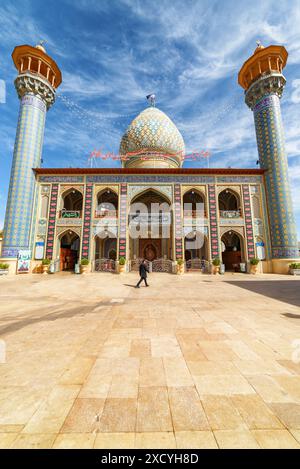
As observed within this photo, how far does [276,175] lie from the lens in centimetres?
1642

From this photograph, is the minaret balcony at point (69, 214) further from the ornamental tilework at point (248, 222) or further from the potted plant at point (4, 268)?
the ornamental tilework at point (248, 222)

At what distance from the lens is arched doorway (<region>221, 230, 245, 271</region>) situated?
57.2 feet

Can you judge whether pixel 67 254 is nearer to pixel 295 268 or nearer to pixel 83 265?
pixel 83 265

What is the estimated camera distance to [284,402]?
1790 millimetres

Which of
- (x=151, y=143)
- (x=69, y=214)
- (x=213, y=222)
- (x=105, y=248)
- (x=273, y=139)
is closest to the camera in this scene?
(x=273, y=139)

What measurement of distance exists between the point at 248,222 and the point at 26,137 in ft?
64.8

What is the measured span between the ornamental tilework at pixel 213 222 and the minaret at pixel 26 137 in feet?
48.9

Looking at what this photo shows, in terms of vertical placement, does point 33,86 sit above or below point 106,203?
above

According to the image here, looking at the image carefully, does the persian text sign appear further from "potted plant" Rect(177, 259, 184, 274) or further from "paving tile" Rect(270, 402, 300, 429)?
"paving tile" Rect(270, 402, 300, 429)

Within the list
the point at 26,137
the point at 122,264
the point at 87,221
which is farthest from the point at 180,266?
the point at 26,137

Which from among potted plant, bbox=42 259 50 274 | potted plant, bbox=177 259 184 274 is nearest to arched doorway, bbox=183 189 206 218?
potted plant, bbox=177 259 184 274

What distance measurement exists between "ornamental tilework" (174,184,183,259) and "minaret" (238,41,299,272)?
7.40 metres

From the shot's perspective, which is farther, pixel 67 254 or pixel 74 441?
pixel 67 254
